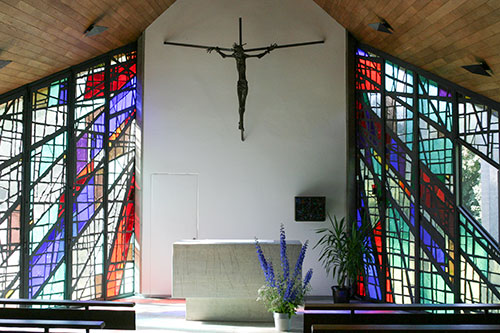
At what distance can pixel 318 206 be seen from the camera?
26.6ft

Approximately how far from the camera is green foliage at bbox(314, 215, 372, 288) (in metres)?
7.43

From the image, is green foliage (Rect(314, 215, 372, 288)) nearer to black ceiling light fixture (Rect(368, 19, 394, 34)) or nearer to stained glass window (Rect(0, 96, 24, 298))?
black ceiling light fixture (Rect(368, 19, 394, 34))

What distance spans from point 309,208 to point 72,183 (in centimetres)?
309

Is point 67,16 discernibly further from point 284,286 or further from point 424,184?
point 424,184

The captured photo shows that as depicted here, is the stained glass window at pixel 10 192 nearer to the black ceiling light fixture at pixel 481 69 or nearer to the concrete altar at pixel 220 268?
the concrete altar at pixel 220 268

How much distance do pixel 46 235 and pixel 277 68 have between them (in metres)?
3.69

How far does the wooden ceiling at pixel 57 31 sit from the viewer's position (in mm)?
5343

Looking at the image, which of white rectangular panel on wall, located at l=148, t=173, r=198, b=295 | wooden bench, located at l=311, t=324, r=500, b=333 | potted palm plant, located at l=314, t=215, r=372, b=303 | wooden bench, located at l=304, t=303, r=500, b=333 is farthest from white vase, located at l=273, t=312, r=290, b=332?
white rectangular panel on wall, located at l=148, t=173, r=198, b=295

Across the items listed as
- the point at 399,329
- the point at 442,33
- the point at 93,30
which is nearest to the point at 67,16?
the point at 93,30

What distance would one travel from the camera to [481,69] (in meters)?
5.47

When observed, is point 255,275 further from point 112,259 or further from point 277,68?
point 277,68

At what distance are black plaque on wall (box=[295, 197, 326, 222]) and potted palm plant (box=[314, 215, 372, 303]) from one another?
159 mm

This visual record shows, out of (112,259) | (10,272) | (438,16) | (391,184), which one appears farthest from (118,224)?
(438,16)

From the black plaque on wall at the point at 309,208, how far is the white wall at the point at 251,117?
10 centimetres
